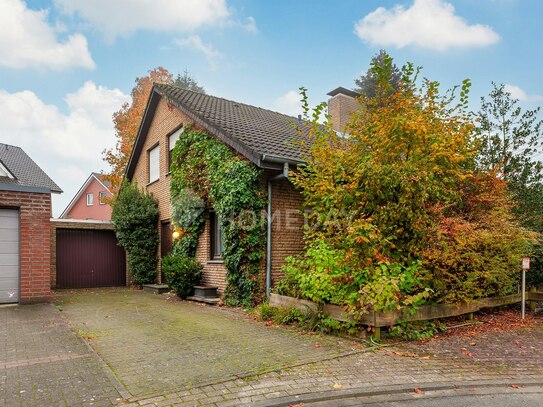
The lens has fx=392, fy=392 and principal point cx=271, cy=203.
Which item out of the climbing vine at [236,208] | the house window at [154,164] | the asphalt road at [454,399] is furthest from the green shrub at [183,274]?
the asphalt road at [454,399]

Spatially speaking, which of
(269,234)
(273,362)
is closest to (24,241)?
(269,234)

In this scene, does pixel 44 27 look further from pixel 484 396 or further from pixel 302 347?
pixel 484 396

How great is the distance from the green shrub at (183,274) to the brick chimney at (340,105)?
10687mm

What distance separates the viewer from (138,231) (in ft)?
43.6

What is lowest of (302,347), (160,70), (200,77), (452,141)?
(302,347)

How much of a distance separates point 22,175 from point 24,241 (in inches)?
101

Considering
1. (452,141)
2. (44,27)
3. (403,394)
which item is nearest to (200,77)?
(44,27)

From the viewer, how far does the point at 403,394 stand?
389 centimetres

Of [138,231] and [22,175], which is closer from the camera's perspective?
[22,175]

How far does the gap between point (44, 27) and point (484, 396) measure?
12.9 metres

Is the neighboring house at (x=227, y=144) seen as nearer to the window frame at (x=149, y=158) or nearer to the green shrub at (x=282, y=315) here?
the window frame at (x=149, y=158)

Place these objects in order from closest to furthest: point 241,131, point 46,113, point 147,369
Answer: point 147,369, point 241,131, point 46,113

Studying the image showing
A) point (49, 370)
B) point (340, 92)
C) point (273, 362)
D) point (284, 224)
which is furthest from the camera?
point (340, 92)

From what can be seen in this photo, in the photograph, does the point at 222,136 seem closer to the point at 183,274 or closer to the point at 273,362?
the point at 183,274
